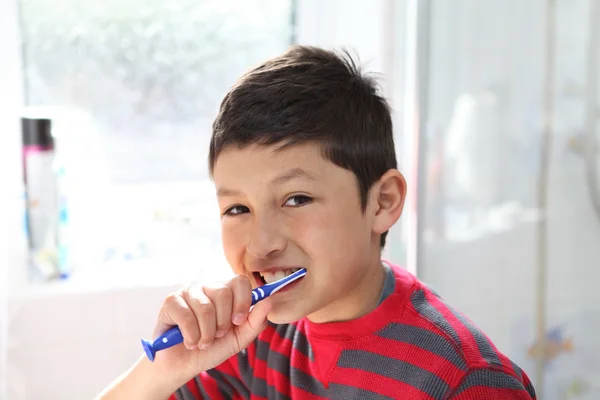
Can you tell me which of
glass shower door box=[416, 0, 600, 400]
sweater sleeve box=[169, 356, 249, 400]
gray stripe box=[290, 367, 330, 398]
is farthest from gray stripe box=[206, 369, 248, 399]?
glass shower door box=[416, 0, 600, 400]

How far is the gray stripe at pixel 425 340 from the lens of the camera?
76 cm

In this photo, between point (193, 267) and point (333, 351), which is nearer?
point (333, 351)

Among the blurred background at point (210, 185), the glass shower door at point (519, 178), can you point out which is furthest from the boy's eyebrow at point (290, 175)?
the glass shower door at point (519, 178)

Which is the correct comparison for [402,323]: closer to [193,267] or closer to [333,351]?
[333,351]

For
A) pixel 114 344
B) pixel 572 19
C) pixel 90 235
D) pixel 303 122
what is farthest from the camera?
pixel 90 235

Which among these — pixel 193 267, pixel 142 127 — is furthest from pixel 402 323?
pixel 142 127

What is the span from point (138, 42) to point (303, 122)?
78 centimetres

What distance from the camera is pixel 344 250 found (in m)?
0.82

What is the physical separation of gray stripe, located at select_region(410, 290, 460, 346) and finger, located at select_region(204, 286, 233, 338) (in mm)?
228

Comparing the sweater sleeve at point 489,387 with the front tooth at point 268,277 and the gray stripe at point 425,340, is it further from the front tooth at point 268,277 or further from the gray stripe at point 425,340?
the front tooth at point 268,277

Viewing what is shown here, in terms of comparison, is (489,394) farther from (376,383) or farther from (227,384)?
(227,384)

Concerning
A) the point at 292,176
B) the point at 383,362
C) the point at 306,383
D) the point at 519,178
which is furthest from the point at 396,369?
the point at 519,178

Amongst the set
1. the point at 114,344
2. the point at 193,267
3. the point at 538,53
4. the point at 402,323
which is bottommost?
the point at 114,344

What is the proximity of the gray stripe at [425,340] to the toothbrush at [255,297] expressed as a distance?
0.41 ft
